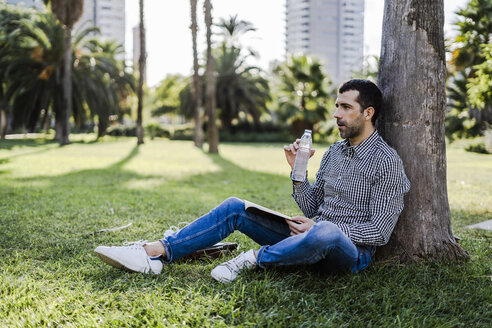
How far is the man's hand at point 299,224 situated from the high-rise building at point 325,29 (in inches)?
5765

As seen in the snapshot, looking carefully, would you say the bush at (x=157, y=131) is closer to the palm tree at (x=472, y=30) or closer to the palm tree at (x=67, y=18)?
the palm tree at (x=67, y=18)

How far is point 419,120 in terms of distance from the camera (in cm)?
327

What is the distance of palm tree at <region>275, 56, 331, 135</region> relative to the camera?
31.2 m

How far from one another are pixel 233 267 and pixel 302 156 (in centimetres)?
90

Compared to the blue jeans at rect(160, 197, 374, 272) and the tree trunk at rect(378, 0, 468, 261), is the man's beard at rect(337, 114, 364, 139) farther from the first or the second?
the blue jeans at rect(160, 197, 374, 272)

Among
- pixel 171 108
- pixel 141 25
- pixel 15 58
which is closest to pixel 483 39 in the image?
pixel 141 25

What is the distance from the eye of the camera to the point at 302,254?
270 centimetres

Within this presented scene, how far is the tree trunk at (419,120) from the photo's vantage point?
3.26 m

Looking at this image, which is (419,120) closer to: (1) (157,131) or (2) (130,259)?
(2) (130,259)

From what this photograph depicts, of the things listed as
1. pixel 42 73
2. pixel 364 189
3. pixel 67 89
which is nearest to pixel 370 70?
pixel 67 89

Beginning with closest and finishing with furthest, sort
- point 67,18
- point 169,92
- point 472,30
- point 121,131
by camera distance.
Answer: point 472,30, point 67,18, point 121,131, point 169,92

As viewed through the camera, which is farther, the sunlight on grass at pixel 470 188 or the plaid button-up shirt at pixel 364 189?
the sunlight on grass at pixel 470 188

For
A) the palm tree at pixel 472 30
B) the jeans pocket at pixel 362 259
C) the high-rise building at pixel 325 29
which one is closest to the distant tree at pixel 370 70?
the palm tree at pixel 472 30

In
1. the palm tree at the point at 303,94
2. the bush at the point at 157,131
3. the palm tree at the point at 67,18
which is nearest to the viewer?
the palm tree at the point at 67,18
